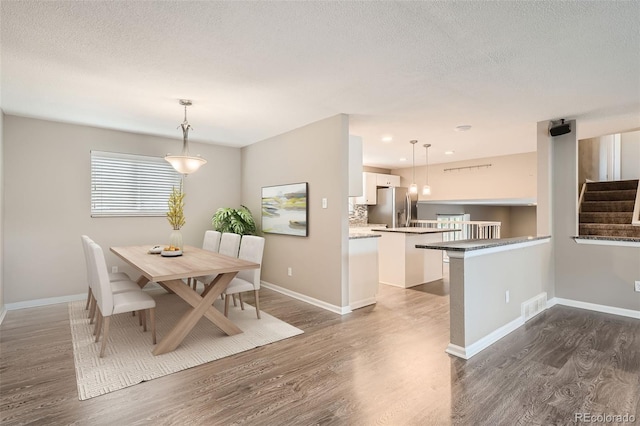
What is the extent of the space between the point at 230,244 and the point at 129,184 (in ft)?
Result: 6.22

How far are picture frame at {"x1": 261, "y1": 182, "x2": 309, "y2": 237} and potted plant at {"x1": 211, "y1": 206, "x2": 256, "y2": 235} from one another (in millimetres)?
232

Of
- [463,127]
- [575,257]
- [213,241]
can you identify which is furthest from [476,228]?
[213,241]

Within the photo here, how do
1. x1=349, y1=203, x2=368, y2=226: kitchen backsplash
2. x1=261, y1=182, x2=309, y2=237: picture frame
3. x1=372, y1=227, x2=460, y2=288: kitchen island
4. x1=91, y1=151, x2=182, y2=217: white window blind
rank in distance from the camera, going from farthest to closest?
x1=349, y1=203, x2=368, y2=226: kitchen backsplash, x1=372, y1=227, x2=460, y2=288: kitchen island, x1=91, y1=151, x2=182, y2=217: white window blind, x1=261, y1=182, x2=309, y2=237: picture frame

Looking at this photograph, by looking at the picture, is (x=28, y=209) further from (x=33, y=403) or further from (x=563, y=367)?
(x=563, y=367)

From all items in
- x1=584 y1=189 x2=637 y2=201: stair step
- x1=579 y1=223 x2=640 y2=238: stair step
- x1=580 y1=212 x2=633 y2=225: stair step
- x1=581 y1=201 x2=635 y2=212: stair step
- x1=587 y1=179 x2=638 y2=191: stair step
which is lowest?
x1=579 y1=223 x2=640 y2=238: stair step

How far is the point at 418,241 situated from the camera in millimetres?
5430

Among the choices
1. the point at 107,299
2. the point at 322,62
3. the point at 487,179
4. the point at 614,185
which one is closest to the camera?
the point at 322,62

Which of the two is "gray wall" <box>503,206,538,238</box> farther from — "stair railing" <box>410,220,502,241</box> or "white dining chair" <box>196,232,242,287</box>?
"white dining chair" <box>196,232,242,287</box>

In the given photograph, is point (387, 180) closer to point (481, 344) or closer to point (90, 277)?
point (481, 344)

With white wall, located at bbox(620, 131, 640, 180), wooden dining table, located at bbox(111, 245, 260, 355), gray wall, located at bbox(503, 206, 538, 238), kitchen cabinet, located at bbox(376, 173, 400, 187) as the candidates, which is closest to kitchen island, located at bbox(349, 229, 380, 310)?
wooden dining table, located at bbox(111, 245, 260, 355)

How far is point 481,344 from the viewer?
2.86m

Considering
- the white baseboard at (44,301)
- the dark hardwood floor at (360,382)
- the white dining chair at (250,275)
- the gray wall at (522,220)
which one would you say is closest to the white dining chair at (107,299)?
the dark hardwood floor at (360,382)

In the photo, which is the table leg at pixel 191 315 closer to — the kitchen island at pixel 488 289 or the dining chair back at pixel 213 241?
the dining chair back at pixel 213 241

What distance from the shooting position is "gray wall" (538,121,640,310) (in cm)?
377
